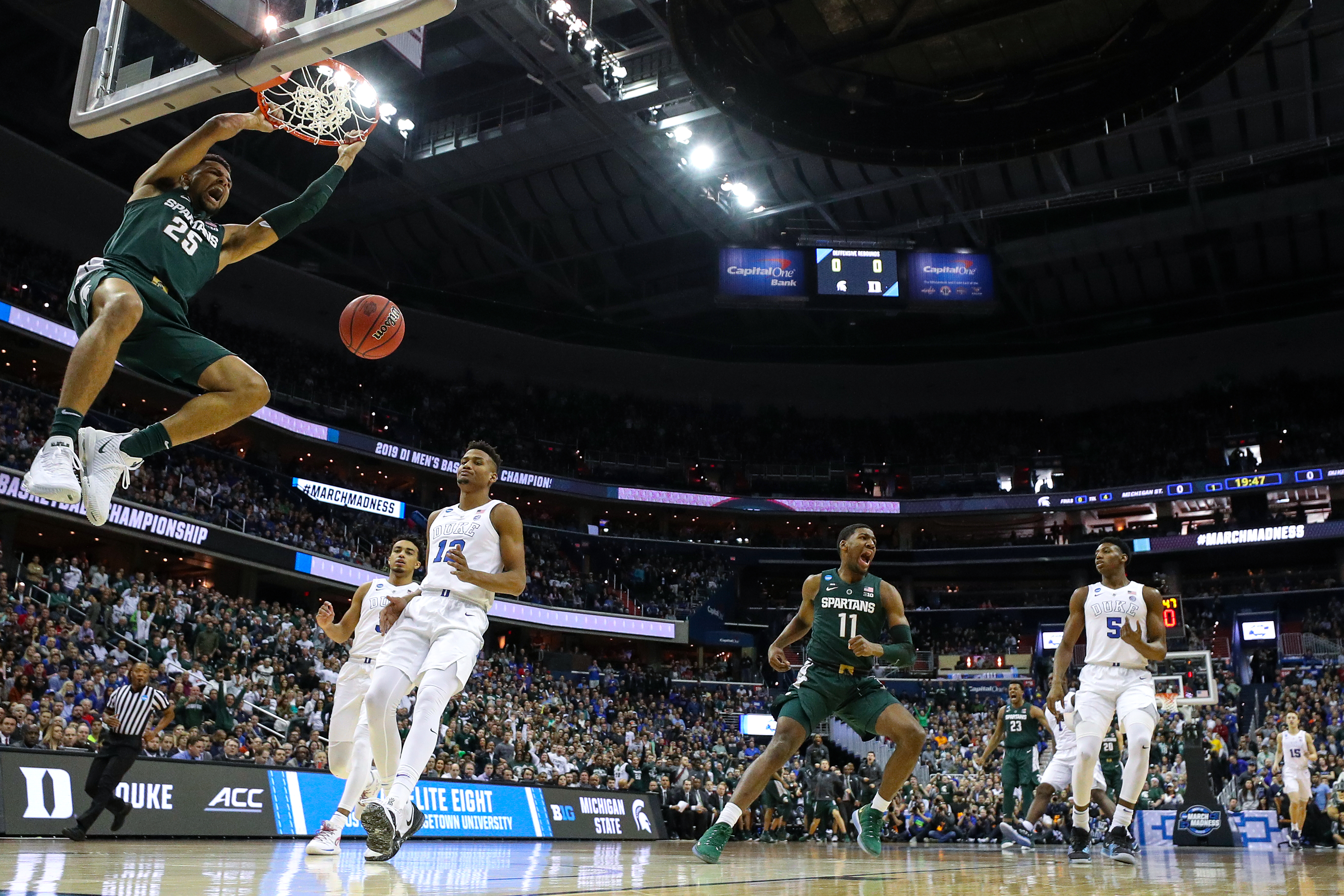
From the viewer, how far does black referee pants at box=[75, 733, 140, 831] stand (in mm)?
9461

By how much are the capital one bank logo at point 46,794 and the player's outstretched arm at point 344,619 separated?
3949mm

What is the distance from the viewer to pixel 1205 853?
1179 cm

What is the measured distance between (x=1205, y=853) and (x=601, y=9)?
1997cm

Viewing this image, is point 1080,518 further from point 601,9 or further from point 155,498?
point 155,498

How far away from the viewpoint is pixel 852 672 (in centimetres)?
711

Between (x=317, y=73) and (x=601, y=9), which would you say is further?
(x=601, y=9)

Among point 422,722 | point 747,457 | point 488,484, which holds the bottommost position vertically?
point 422,722

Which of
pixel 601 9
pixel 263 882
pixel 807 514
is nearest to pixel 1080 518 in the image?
pixel 807 514

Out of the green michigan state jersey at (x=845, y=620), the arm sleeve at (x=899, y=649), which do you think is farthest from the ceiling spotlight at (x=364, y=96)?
the arm sleeve at (x=899, y=649)

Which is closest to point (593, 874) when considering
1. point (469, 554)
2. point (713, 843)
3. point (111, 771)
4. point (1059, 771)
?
point (713, 843)

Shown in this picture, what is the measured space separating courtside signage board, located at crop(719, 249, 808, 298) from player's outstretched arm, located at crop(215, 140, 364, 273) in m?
21.1

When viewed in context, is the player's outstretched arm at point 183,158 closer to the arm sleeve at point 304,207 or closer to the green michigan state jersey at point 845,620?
the arm sleeve at point 304,207

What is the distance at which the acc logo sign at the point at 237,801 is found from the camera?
37.8 feet

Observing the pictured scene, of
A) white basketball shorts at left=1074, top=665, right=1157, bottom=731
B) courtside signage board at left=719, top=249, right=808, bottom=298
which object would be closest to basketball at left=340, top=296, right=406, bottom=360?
white basketball shorts at left=1074, top=665, right=1157, bottom=731
